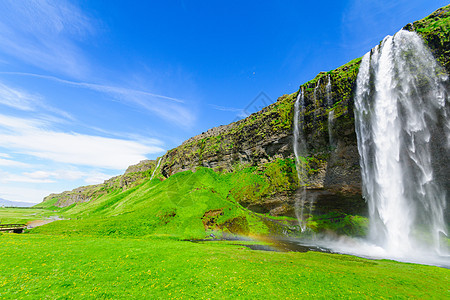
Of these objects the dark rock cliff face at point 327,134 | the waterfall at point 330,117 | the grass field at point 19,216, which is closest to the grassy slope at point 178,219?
the dark rock cliff face at point 327,134

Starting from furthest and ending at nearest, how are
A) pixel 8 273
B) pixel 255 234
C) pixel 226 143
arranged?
pixel 226 143, pixel 255 234, pixel 8 273

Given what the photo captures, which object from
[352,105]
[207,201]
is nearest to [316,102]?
[352,105]

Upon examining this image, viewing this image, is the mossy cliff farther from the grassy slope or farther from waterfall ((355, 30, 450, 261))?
the grassy slope

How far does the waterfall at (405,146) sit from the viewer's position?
3058 centimetres

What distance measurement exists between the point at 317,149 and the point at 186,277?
4237 cm

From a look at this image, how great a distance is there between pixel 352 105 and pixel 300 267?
1423 inches

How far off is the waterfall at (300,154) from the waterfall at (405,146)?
1266 centimetres

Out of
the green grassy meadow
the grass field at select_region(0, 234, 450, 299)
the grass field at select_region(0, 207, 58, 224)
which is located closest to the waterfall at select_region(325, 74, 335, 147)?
the green grassy meadow

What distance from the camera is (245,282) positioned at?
50.1 feet

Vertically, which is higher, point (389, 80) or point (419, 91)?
point (389, 80)

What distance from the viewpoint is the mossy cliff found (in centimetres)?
3931

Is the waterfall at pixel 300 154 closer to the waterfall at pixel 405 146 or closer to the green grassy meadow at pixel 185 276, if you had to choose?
the waterfall at pixel 405 146

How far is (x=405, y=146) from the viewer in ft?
109

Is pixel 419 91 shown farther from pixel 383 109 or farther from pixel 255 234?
pixel 255 234
